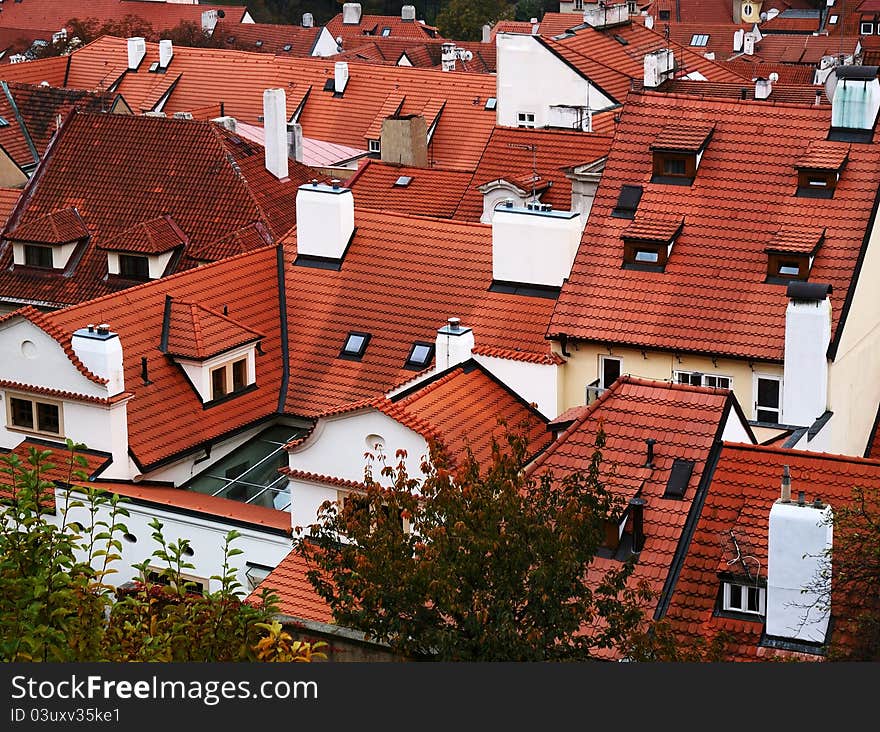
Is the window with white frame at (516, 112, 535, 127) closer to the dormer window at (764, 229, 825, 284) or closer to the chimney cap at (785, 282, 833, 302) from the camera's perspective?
the dormer window at (764, 229, 825, 284)

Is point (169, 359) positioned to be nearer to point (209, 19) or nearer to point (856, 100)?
point (856, 100)

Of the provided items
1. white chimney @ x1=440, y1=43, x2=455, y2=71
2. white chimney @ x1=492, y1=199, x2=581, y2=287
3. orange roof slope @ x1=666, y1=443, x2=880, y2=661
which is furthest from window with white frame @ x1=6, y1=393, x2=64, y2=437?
white chimney @ x1=440, y1=43, x2=455, y2=71

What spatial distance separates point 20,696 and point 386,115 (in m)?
64.2

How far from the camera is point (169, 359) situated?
39156 millimetres

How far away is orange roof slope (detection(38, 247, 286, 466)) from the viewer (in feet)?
124

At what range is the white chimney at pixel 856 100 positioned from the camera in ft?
123

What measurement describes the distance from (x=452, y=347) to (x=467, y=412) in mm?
2351

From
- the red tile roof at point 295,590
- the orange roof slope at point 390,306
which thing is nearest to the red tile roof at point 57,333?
the orange roof slope at point 390,306

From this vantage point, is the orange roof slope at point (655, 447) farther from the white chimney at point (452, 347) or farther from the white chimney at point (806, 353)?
the white chimney at point (452, 347)

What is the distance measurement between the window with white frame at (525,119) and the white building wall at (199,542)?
122 ft

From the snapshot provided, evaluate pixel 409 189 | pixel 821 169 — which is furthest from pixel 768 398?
pixel 409 189

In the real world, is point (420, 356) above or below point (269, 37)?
below

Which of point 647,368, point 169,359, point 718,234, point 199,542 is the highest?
point 718,234

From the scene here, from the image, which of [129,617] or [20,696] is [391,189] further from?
[20,696]
